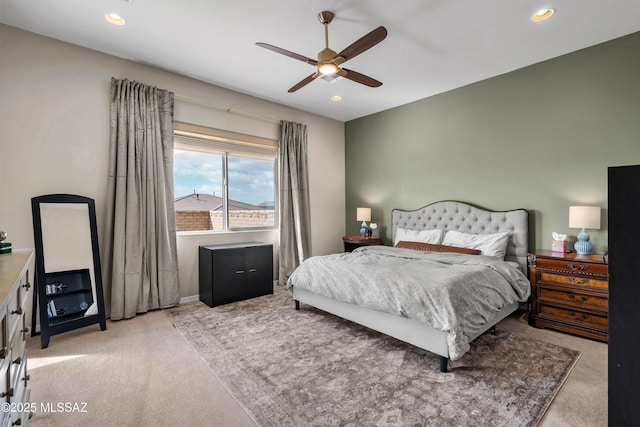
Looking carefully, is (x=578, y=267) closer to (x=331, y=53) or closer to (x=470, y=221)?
(x=470, y=221)

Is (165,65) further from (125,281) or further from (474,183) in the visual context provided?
(474,183)

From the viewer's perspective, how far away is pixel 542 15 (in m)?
2.62

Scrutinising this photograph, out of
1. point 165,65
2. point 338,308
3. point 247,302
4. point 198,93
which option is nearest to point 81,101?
point 165,65

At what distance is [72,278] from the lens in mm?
2949

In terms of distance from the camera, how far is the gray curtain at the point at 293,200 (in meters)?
4.81

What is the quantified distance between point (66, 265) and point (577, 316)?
4.92 meters

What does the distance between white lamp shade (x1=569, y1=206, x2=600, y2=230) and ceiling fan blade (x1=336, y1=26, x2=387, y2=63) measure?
2584 millimetres

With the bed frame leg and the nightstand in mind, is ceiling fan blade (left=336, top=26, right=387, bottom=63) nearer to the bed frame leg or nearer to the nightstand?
the bed frame leg

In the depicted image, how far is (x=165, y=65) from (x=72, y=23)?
0.92 m

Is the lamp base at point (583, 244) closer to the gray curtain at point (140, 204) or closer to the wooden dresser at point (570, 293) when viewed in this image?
the wooden dresser at point (570, 293)

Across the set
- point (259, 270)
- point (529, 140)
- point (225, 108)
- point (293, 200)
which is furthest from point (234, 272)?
point (529, 140)

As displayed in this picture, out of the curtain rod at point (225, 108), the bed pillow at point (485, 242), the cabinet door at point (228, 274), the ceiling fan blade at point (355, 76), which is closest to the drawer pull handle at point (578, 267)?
the bed pillow at point (485, 242)

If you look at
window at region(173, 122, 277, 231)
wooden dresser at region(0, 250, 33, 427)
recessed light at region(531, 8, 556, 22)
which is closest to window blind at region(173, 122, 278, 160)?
window at region(173, 122, 277, 231)

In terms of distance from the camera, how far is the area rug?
1751mm
